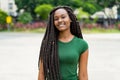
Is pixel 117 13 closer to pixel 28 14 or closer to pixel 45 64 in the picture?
pixel 28 14

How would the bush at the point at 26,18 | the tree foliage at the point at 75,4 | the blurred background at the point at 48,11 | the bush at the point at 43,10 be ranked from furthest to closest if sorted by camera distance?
the tree foliage at the point at 75,4 < the bush at the point at 26,18 < the blurred background at the point at 48,11 < the bush at the point at 43,10

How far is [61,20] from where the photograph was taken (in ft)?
10.2

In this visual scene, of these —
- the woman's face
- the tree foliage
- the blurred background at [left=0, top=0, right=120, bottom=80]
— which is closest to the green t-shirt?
the woman's face

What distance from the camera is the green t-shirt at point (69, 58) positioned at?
305 cm

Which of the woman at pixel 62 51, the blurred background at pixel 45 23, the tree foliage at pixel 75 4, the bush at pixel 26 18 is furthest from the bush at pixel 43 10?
the woman at pixel 62 51

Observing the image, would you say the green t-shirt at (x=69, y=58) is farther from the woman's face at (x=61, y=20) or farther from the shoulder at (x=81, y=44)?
the woman's face at (x=61, y=20)

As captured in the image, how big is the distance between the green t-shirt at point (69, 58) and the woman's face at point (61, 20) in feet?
0.39

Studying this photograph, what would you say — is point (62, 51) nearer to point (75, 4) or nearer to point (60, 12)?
point (60, 12)

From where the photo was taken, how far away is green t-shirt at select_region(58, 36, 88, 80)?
3051mm

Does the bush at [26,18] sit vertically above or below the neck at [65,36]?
below

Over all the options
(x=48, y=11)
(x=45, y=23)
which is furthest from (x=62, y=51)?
(x=45, y=23)

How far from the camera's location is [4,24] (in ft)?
139

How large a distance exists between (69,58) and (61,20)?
0.96 feet

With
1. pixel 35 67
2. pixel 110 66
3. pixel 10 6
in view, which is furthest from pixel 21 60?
pixel 10 6
